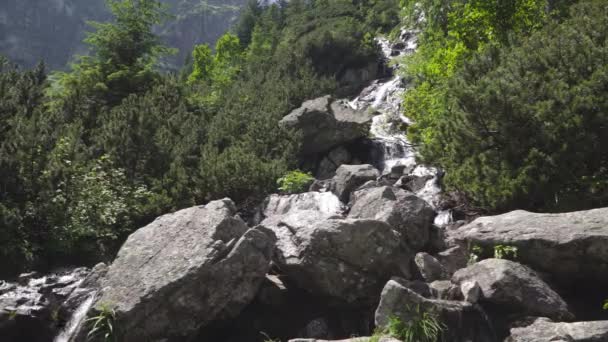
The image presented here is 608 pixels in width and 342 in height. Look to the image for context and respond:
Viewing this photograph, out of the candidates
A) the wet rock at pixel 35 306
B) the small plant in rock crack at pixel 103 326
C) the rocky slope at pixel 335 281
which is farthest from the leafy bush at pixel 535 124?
the wet rock at pixel 35 306

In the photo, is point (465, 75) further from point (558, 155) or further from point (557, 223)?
point (557, 223)

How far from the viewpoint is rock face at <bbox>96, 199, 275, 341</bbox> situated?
28.3 ft

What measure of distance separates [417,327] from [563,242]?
11.5 feet

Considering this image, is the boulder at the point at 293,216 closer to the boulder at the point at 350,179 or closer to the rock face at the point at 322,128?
the boulder at the point at 350,179

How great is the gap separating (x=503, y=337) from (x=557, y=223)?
2758 millimetres

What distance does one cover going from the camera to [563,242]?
9141mm

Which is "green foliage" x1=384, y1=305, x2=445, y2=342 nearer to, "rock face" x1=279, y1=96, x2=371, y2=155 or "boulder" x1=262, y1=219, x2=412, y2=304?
"boulder" x1=262, y1=219, x2=412, y2=304

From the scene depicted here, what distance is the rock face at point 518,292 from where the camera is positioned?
8320 millimetres

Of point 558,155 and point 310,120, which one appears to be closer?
point 558,155

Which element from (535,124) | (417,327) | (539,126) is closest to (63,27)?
(535,124)

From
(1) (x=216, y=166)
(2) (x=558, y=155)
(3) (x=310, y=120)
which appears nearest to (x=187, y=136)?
(1) (x=216, y=166)

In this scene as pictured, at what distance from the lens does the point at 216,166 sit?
16500mm

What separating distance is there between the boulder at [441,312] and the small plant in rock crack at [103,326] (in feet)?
14.9

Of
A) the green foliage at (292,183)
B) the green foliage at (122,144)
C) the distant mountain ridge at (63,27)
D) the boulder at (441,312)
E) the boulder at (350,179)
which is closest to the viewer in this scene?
the boulder at (441,312)
